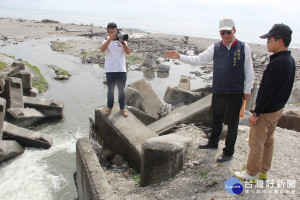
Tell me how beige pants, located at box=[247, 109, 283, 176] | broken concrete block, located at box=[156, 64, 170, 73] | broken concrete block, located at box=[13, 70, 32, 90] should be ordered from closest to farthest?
beige pants, located at box=[247, 109, 283, 176] < broken concrete block, located at box=[13, 70, 32, 90] < broken concrete block, located at box=[156, 64, 170, 73]

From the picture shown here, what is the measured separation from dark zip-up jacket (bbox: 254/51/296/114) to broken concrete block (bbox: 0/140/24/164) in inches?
243

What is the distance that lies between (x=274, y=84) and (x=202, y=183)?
1.69 meters

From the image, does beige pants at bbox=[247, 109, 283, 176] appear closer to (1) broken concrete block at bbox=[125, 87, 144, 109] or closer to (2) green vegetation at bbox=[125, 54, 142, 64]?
(1) broken concrete block at bbox=[125, 87, 144, 109]

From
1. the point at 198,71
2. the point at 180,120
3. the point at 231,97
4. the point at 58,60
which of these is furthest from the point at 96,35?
the point at 231,97

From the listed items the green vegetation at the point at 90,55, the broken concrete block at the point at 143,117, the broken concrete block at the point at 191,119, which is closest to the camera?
the broken concrete block at the point at 191,119

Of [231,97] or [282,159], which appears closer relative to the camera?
[231,97]

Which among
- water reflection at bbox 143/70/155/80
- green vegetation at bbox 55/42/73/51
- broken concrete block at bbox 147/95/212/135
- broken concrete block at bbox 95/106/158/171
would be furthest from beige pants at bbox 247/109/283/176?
green vegetation at bbox 55/42/73/51

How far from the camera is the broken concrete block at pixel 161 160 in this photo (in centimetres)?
398

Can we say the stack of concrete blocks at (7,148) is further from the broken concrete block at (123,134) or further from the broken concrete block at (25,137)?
the broken concrete block at (123,134)

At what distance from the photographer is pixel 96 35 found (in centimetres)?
4147

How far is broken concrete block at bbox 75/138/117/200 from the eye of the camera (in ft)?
12.4

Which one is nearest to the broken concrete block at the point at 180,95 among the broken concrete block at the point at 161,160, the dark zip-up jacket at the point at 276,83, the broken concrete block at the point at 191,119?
the broken concrete block at the point at 191,119

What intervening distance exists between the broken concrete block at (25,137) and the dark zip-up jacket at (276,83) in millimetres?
6344

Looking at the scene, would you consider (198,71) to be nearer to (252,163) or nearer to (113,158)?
(113,158)
